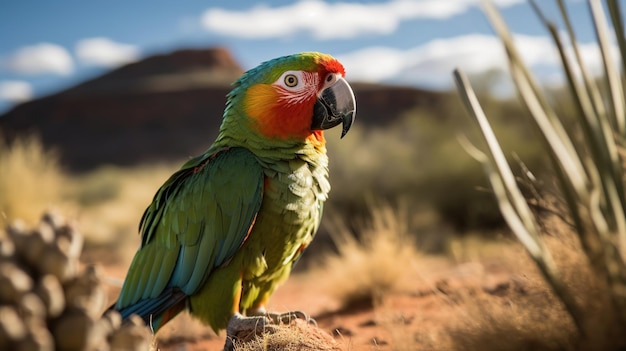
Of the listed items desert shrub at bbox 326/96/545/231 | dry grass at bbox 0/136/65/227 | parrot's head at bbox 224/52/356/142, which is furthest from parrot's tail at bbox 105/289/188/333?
desert shrub at bbox 326/96/545/231

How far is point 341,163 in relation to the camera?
15.7 m

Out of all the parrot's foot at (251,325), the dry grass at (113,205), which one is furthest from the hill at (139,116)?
the parrot's foot at (251,325)

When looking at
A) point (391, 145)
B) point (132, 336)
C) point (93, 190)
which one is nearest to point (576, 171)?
point (132, 336)

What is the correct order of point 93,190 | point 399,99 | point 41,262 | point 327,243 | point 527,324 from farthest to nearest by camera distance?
1. point 399,99
2. point 93,190
3. point 327,243
4. point 527,324
5. point 41,262

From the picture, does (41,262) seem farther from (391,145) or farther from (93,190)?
(93,190)

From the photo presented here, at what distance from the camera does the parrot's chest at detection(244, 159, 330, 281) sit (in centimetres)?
373

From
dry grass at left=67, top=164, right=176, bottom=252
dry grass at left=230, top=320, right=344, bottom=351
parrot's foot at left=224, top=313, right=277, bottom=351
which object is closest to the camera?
dry grass at left=230, top=320, right=344, bottom=351

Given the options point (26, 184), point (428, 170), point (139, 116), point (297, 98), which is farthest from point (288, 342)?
point (139, 116)

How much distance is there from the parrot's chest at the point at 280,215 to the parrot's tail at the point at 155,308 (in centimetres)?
51

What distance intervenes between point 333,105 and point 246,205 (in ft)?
2.95

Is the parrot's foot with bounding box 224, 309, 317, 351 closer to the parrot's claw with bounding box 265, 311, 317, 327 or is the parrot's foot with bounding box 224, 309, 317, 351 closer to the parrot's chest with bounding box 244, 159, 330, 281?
the parrot's claw with bounding box 265, 311, 317, 327

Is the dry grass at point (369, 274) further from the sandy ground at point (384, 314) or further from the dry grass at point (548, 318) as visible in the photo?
the dry grass at point (548, 318)

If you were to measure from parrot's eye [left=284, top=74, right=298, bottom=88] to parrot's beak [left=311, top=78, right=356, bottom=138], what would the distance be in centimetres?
19

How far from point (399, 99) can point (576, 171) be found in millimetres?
47181
